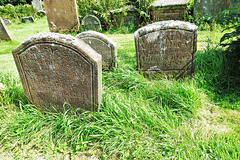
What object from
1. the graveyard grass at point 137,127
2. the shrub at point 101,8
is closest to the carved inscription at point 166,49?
the graveyard grass at point 137,127

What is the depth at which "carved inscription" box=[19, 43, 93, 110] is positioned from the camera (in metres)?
1.98

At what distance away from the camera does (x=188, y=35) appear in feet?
8.68

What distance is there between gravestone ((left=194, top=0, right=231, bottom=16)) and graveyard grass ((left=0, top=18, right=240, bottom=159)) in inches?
164

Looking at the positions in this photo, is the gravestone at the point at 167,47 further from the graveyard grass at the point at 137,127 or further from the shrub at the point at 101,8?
the shrub at the point at 101,8

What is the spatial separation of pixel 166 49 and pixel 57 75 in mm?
1773

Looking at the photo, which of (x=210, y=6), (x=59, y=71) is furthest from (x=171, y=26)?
(x=210, y=6)

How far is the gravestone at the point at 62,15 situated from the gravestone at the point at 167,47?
15.6ft

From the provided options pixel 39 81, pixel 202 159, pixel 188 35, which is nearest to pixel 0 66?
pixel 39 81

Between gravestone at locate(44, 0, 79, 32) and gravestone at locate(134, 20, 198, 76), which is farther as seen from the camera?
gravestone at locate(44, 0, 79, 32)

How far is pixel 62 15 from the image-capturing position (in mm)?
6680

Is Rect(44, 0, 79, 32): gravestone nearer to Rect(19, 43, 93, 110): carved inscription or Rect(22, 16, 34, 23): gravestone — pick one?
Rect(19, 43, 93, 110): carved inscription

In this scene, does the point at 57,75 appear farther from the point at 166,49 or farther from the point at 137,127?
the point at 166,49

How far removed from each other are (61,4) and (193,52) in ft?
18.6

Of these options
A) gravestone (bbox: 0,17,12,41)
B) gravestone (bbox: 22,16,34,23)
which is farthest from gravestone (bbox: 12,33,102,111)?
Answer: gravestone (bbox: 22,16,34,23)
